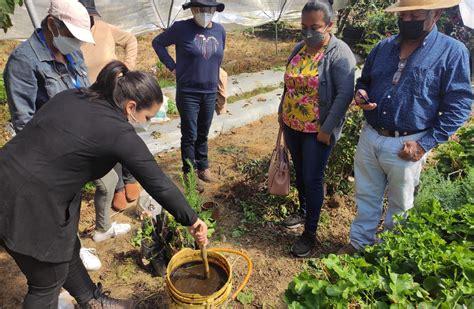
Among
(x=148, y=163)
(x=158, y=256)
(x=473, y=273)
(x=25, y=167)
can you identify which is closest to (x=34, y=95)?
(x=25, y=167)

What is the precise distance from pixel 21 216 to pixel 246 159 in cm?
315

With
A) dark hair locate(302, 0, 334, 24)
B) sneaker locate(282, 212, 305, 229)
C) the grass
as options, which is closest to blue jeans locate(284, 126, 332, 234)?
sneaker locate(282, 212, 305, 229)

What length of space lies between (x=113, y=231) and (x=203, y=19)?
6.75 feet

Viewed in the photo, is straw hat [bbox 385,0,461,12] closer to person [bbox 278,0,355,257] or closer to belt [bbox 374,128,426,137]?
person [bbox 278,0,355,257]

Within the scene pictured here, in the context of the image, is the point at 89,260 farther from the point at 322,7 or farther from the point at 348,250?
the point at 322,7

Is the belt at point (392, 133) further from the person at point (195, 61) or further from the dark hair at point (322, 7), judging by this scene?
the person at point (195, 61)

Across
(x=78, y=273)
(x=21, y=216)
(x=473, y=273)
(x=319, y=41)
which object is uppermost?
(x=319, y=41)

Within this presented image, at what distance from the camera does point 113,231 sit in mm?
3238

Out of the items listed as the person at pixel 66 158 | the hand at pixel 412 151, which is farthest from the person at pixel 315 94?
the person at pixel 66 158

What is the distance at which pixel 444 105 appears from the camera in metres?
2.29

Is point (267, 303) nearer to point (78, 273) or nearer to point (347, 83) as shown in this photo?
point (78, 273)

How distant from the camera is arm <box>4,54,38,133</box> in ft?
7.36

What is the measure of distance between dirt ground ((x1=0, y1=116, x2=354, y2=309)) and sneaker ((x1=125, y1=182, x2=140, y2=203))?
154 millimetres

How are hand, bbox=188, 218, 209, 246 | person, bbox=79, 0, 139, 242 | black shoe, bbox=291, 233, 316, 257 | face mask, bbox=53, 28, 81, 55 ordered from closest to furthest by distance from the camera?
1. hand, bbox=188, 218, 209, 246
2. face mask, bbox=53, 28, 81, 55
3. person, bbox=79, 0, 139, 242
4. black shoe, bbox=291, 233, 316, 257
